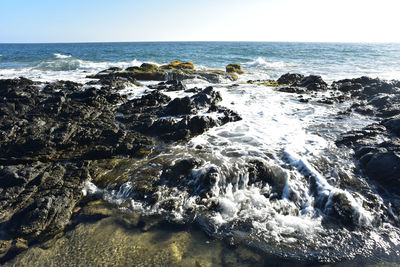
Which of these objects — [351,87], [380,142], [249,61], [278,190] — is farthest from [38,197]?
[249,61]

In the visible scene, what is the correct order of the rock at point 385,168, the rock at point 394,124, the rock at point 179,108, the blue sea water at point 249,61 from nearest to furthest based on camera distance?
1. the rock at point 385,168
2. the rock at point 394,124
3. the rock at point 179,108
4. the blue sea water at point 249,61

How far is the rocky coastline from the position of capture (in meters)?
4.25

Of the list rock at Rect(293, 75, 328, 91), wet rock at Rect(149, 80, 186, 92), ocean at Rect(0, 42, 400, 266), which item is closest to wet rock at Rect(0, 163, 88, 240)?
ocean at Rect(0, 42, 400, 266)

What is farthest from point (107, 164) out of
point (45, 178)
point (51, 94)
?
point (51, 94)

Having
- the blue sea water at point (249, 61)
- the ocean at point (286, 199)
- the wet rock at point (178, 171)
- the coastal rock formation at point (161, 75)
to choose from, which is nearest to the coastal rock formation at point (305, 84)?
the coastal rock formation at point (161, 75)

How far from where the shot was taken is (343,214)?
13.9 feet

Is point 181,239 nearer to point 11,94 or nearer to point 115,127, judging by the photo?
point 115,127

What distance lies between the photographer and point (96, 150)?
6.27m

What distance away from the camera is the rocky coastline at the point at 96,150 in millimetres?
4246

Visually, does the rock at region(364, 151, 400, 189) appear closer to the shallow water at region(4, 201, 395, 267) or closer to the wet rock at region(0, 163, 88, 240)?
the shallow water at region(4, 201, 395, 267)

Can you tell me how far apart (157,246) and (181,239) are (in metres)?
0.40

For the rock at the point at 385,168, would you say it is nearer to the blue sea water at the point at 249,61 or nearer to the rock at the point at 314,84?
the rock at the point at 314,84

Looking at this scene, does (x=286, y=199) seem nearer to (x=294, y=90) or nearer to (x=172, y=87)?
(x=172, y=87)

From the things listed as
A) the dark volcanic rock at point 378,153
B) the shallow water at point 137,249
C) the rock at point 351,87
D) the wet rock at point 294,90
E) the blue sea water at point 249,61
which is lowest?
the shallow water at point 137,249
